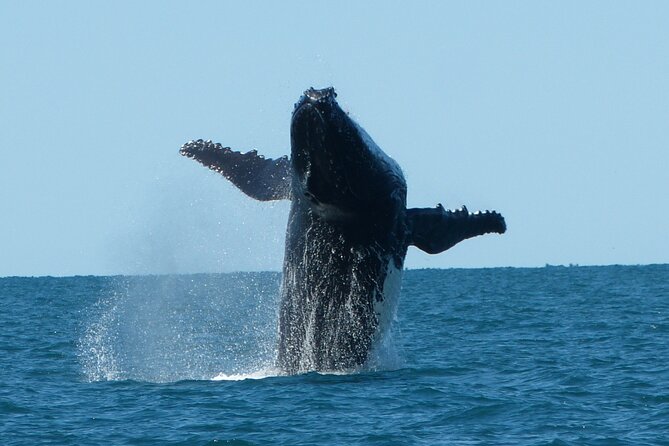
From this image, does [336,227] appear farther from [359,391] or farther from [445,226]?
[359,391]

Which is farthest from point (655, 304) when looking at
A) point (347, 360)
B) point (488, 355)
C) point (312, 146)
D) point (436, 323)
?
point (312, 146)

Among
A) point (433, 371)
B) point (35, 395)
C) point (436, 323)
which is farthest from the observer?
point (436, 323)

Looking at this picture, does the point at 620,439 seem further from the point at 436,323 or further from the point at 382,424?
the point at 436,323

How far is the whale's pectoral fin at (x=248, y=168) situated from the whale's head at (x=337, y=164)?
3.22 feet

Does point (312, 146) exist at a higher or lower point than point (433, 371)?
higher

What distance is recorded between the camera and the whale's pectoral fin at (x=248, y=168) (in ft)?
46.1

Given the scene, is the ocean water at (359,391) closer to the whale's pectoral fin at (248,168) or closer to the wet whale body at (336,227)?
the wet whale body at (336,227)

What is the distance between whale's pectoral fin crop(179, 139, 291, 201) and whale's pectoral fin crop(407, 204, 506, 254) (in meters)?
1.44

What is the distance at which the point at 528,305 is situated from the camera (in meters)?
39.0

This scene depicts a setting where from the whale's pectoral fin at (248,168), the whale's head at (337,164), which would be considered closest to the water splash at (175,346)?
the whale's pectoral fin at (248,168)

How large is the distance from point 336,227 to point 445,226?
136cm

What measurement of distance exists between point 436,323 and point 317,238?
55.6ft

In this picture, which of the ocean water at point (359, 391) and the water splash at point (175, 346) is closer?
the ocean water at point (359, 391)

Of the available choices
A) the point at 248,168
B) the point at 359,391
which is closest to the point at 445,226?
the point at 359,391
